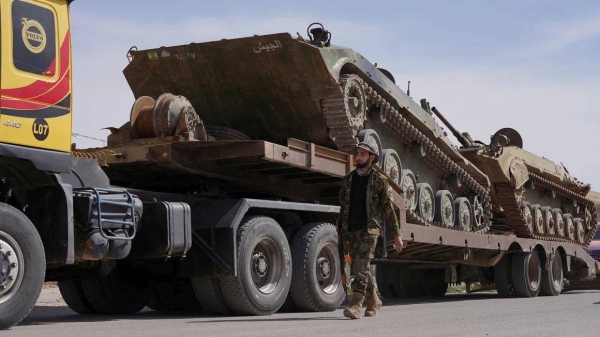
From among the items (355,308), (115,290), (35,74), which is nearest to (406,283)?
(115,290)

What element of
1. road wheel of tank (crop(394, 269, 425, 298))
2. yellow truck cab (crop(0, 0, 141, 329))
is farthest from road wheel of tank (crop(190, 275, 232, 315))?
road wheel of tank (crop(394, 269, 425, 298))

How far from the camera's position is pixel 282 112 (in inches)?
490

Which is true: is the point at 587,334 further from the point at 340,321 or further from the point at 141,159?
the point at 141,159

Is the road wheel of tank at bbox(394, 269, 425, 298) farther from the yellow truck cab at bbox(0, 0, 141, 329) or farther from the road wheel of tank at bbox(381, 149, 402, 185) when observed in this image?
the yellow truck cab at bbox(0, 0, 141, 329)

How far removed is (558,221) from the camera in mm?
20703

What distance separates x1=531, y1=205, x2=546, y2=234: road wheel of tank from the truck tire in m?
10.4

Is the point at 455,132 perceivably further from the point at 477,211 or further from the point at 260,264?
the point at 260,264

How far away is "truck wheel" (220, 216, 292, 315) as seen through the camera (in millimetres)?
10086

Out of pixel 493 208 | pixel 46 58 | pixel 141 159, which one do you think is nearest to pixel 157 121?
pixel 141 159

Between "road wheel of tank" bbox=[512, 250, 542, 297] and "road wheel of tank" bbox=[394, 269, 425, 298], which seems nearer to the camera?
"road wheel of tank" bbox=[512, 250, 542, 297]

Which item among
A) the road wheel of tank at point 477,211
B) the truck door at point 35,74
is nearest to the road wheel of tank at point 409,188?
the road wheel of tank at point 477,211

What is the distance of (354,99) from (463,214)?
438cm

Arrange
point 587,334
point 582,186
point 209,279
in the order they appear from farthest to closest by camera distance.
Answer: point 582,186 < point 209,279 < point 587,334

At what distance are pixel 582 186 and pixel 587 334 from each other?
15.2 meters
